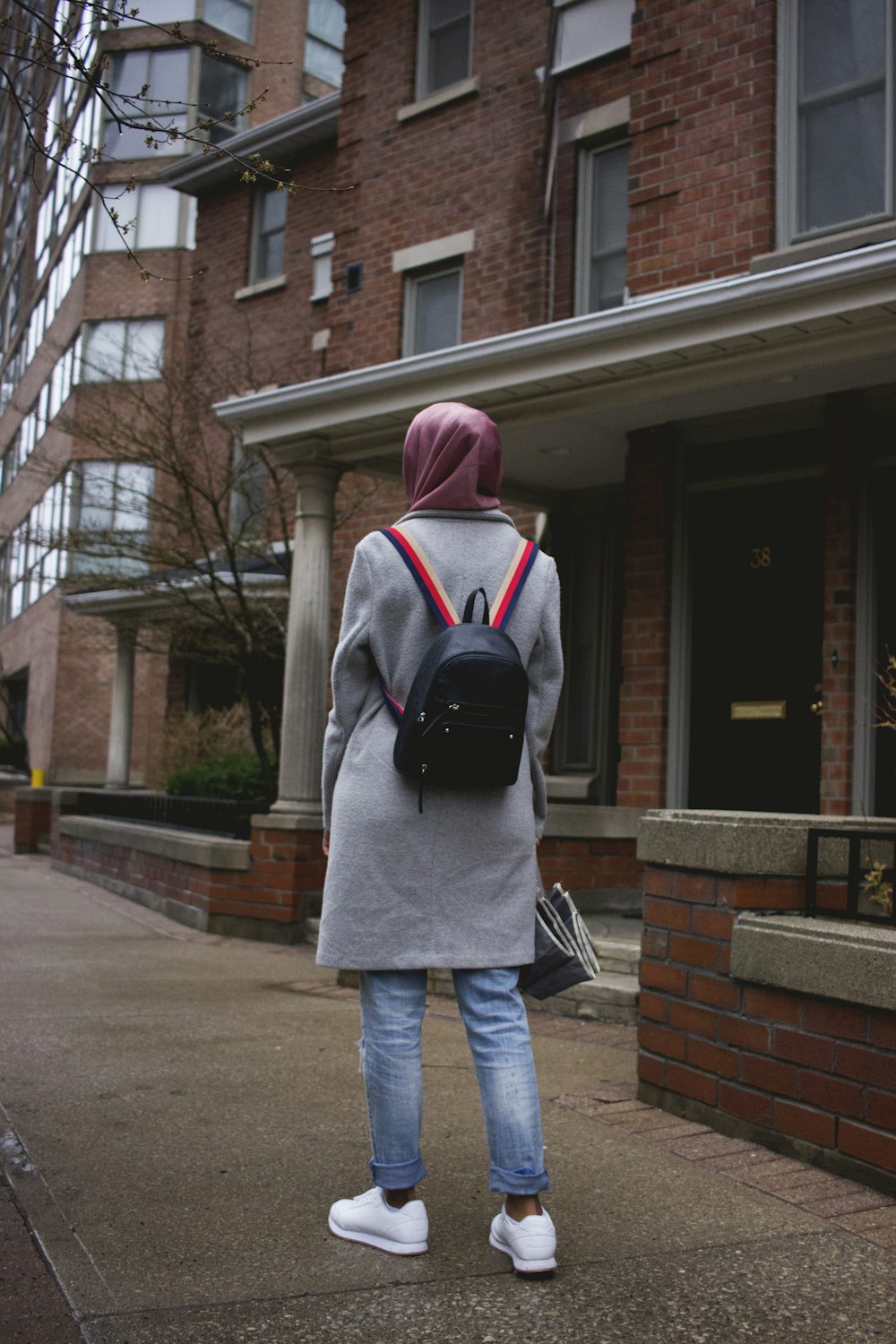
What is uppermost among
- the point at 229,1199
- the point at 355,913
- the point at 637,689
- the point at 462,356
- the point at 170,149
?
the point at 170,149

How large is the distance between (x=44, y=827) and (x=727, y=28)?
1185cm

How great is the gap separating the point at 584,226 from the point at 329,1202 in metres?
8.34

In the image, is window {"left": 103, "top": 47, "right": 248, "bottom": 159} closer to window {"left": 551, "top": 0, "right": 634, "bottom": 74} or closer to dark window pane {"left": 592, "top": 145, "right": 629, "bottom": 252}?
window {"left": 551, "top": 0, "right": 634, "bottom": 74}

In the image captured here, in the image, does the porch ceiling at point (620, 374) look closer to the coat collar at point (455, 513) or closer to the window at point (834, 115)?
the window at point (834, 115)

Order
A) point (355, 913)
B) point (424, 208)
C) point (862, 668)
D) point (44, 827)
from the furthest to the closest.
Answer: point (44, 827)
point (424, 208)
point (862, 668)
point (355, 913)

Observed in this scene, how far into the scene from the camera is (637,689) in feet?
26.7

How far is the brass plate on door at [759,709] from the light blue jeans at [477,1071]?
5.09 metres

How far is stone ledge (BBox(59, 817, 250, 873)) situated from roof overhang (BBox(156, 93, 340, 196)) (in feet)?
25.5

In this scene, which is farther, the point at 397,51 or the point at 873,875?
the point at 397,51

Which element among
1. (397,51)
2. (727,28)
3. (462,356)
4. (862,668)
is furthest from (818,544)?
(397,51)

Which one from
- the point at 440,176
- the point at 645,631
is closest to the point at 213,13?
the point at 440,176

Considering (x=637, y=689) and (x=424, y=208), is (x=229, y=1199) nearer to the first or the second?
(x=637, y=689)

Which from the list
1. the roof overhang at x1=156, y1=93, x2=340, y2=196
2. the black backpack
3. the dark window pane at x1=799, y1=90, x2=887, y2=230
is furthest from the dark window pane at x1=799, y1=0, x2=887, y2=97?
the roof overhang at x1=156, y1=93, x2=340, y2=196

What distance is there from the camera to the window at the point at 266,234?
17375 mm
